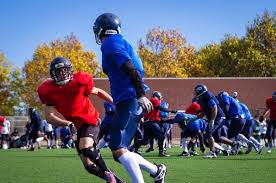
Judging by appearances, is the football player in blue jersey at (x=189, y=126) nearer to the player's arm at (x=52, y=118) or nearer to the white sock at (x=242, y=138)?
the white sock at (x=242, y=138)

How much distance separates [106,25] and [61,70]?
1308 millimetres

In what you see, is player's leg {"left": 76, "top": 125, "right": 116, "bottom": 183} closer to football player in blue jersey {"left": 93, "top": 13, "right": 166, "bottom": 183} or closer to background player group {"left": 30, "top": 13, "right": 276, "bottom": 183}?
background player group {"left": 30, "top": 13, "right": 276, "bottom": 183}

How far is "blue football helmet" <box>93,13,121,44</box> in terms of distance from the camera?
20.8 ft

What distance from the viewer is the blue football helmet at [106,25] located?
6348mm

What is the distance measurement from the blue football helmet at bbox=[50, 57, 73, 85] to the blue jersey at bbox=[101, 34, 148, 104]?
122 centimetres

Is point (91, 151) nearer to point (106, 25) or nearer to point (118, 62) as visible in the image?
point (118, 62)

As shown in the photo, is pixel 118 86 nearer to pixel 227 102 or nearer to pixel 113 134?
pixel 113 134

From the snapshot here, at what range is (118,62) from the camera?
599 centimetres

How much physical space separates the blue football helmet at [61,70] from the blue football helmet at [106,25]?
3.39ft

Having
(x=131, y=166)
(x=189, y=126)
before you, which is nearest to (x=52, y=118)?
(x=131, y=166)

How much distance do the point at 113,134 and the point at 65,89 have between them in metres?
1.56

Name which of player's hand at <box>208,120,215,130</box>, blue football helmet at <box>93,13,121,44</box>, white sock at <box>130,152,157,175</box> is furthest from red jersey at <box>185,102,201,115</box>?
blue football helmet at <box>93,13,121,44</box>

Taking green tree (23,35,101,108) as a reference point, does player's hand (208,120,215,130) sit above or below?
below

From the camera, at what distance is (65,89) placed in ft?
24.3
